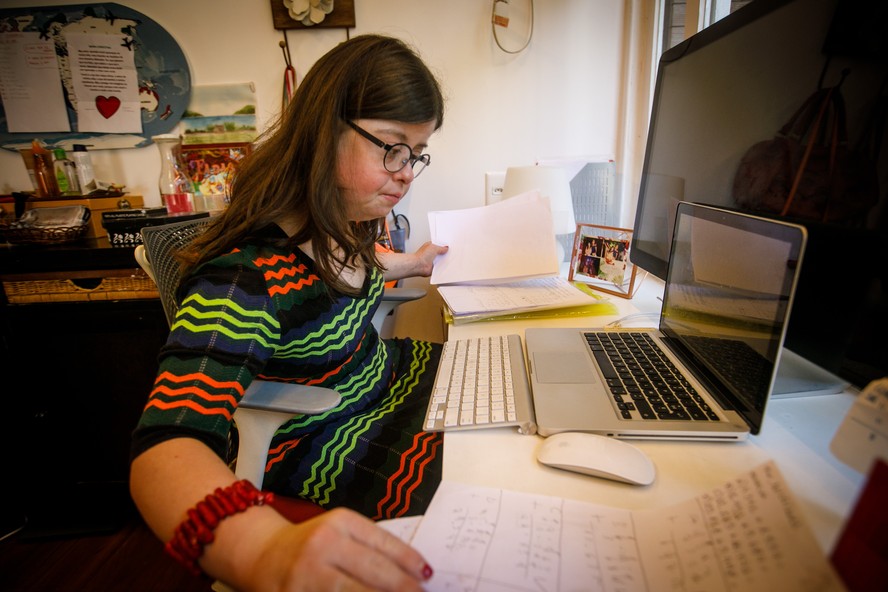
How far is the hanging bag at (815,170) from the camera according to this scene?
502mm

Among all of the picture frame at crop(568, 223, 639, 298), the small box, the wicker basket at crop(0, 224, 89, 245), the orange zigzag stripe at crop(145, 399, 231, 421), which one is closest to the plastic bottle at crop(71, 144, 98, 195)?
the wicker basket at crop(0, 224, 89, 245)

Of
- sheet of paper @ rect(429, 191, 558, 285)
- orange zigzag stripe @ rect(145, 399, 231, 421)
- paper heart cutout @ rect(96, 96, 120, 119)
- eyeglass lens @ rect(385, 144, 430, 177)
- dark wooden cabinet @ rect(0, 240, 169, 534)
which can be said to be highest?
paper heart cutout @ rect(96, 96, 120, 119)

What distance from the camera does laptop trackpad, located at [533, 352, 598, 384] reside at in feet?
2.14

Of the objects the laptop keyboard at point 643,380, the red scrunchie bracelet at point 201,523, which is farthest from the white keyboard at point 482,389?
the red scrunchie bracelet at point 201,523

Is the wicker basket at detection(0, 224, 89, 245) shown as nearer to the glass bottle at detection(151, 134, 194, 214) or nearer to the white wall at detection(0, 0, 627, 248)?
the glass bottle at detection(151, 134, 194, 214)

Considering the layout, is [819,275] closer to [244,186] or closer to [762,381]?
[762,381]

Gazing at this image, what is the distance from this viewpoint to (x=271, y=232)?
0.71 meters

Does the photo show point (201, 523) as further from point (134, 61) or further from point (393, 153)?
point (134, 61)

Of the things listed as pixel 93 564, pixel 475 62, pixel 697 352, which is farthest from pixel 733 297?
pixel 93 564

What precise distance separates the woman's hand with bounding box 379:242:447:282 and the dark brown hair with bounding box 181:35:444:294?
0.45m

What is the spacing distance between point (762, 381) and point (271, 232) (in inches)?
29.4

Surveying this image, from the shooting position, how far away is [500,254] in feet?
3.95

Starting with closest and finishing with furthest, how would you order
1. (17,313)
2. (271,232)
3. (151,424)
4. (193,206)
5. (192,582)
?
(151,424), (271,232), (192,582), (17,313), (193,206)

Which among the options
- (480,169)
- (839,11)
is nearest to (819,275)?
(839,11)
